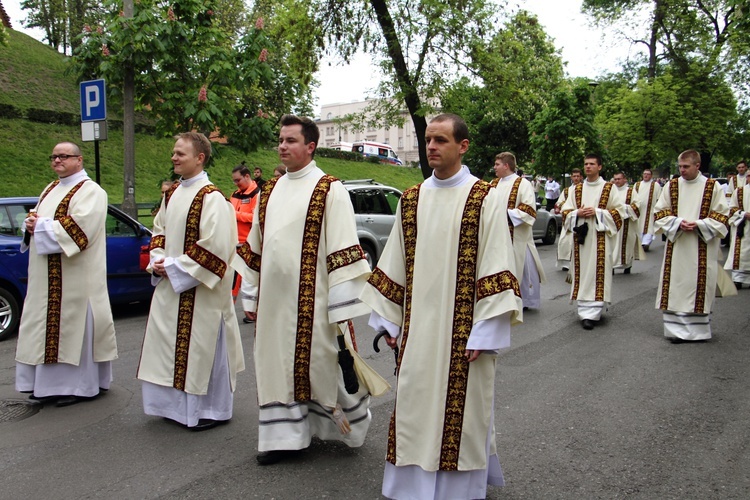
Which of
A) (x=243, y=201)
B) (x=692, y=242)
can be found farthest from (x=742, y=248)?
(x=243, y=201)

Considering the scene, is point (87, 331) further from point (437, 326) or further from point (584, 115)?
point (584, 115)

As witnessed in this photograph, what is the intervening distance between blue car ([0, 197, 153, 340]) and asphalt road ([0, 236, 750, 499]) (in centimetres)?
100

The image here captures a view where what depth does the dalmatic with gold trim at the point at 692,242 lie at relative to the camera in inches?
285

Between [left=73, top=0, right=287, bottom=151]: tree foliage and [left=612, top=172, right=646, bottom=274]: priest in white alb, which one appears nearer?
[left=73, top=0, right=287, bottom=151]: tree foliage

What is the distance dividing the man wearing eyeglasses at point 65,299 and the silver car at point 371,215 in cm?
629

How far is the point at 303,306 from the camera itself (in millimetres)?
4008

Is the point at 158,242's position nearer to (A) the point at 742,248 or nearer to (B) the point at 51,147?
(A) the point at 742,248

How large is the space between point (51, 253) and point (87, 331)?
66 centimetres

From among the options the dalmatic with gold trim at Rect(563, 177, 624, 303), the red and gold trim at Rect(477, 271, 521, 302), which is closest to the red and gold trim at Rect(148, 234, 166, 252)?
the red and gold trim at Rect(477, 271, 521, 302)

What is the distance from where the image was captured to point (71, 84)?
107ft

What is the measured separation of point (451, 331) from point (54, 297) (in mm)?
3449

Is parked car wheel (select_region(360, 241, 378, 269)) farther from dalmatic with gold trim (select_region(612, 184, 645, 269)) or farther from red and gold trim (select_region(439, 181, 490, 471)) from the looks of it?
red and gold trim (select_region(439, 181, 490, 471))

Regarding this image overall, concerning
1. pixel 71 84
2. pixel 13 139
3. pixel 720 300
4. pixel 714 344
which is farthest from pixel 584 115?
pixel 71 84

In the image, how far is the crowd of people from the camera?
10.6ft
